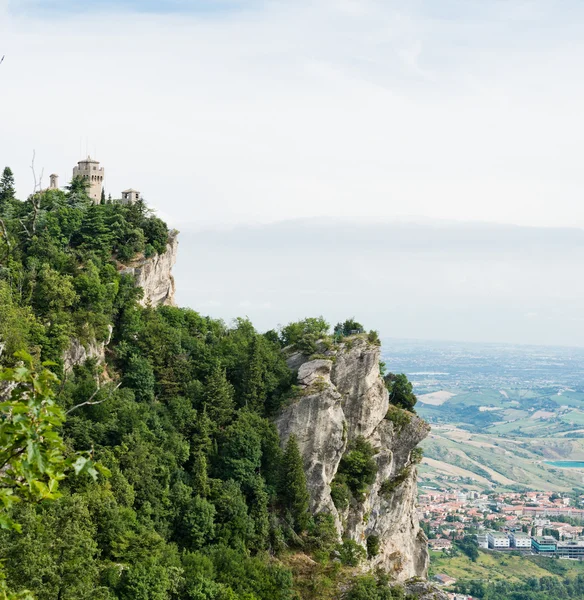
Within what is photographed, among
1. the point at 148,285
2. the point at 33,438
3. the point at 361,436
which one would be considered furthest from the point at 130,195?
the point at 33,438

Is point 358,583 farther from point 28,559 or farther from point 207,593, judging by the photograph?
point 28,559

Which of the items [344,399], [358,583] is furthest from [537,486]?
[358,583]

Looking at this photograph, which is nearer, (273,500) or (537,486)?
(273,500)

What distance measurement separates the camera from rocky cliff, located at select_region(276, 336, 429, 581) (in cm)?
4806

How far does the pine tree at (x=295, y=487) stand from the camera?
1745 inches

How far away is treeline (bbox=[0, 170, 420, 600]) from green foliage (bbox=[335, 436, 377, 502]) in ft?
18.5

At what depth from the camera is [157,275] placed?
5588 cm

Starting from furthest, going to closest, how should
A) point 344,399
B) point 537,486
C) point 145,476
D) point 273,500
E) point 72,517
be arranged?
point 537,486, point 344,399, point 273,500, point 145,476, point 72,517

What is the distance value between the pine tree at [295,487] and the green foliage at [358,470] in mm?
6291

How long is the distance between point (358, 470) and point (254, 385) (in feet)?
31.8

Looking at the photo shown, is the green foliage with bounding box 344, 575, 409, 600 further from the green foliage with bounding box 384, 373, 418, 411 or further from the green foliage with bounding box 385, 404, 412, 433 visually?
the green foliage with bounding box 384, 373, 418, 411

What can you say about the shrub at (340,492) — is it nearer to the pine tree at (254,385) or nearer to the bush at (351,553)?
the bush at (351,553)

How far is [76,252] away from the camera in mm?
50594

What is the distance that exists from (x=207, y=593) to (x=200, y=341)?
21.4 meters
